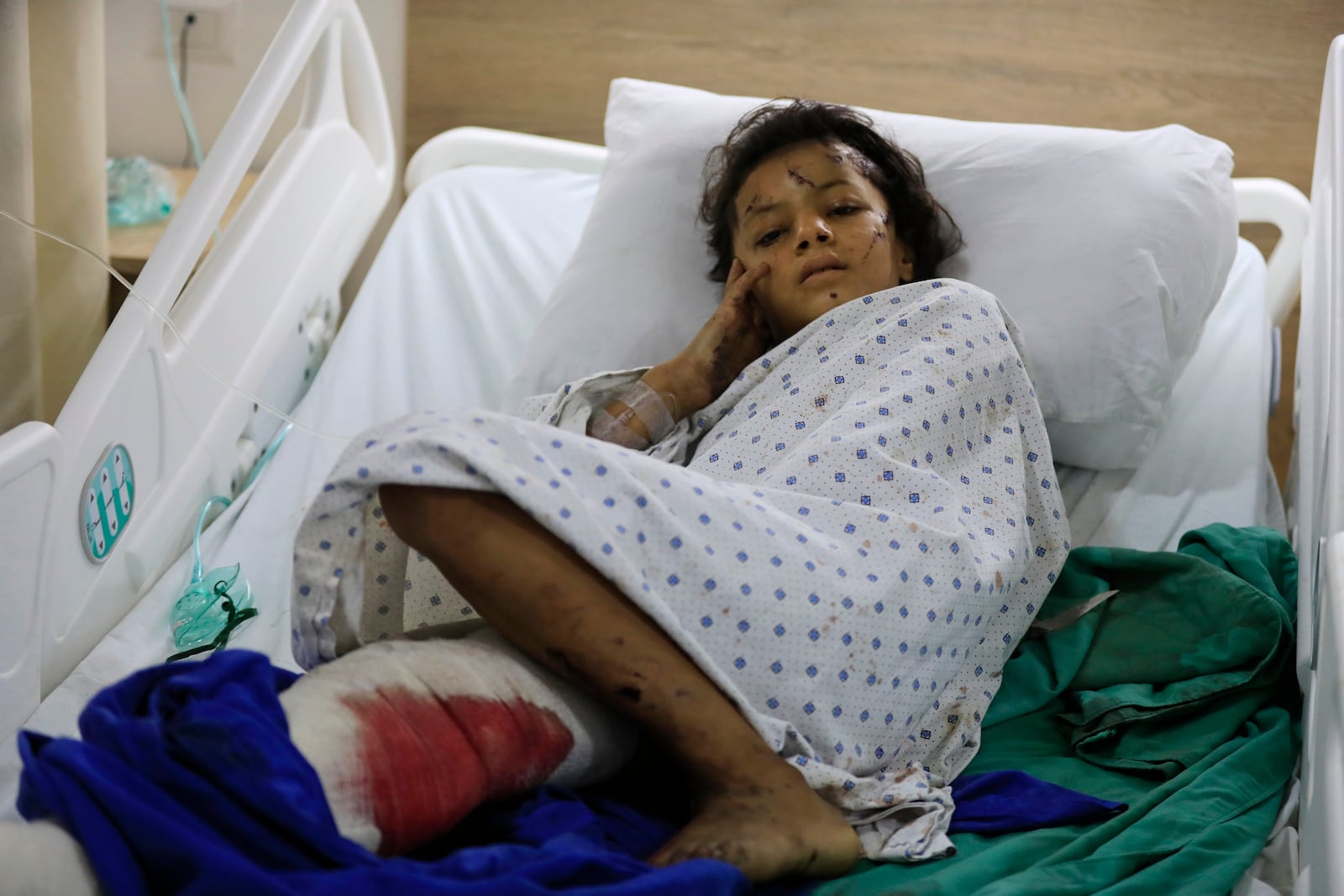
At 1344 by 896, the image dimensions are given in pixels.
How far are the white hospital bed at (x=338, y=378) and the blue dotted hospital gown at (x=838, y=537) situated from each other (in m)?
0.31

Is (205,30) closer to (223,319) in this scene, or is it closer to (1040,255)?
(223,319)

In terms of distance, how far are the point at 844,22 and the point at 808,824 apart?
201cm

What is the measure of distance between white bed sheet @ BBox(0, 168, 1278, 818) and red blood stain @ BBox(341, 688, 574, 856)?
543mm

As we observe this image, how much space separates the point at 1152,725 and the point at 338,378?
1294mm

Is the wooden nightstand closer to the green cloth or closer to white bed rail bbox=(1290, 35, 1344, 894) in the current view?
the green cloth

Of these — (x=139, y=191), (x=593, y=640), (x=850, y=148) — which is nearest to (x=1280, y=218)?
(x=850, y=148)

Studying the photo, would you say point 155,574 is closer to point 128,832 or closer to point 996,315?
point 128,832

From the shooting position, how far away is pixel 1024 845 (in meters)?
1.11

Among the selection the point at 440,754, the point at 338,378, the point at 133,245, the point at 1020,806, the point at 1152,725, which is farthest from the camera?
the point at 133,245

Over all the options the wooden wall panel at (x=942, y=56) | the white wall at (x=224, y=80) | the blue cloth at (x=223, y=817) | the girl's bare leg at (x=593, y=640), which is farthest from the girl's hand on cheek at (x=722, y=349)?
the white wall at (x=224, y=80)

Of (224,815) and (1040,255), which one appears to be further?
(1040,255)

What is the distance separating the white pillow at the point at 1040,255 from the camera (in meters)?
1.77

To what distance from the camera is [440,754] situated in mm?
943

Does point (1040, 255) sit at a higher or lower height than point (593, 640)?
higher
